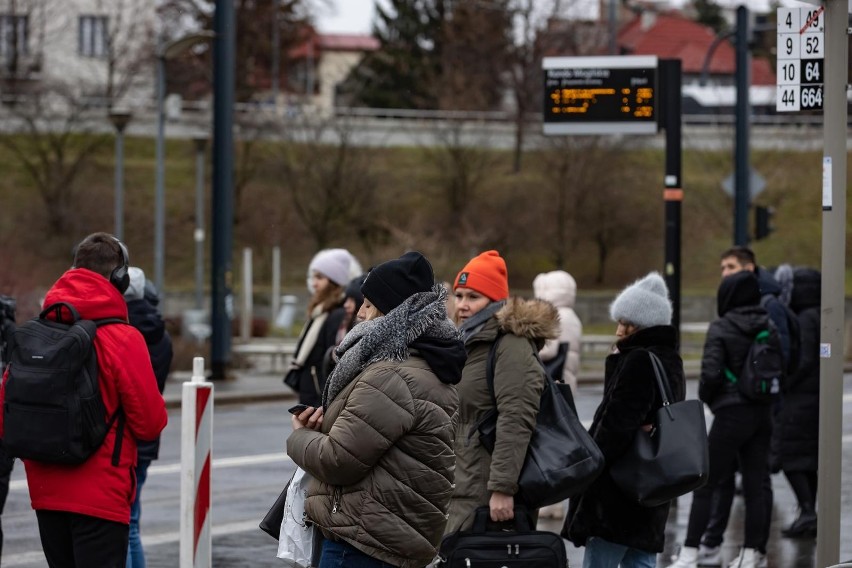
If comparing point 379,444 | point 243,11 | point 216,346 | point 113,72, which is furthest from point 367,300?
point 243,11

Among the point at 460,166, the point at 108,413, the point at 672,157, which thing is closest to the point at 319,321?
the point at 108,413

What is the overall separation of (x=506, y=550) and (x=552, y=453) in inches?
19.8

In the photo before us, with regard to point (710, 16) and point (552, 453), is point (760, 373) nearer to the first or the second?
point (552, 453)

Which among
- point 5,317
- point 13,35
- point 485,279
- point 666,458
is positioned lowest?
point 666,458

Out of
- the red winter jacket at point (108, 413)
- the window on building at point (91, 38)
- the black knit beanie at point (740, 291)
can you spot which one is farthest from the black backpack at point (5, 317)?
the window on building at point (91, 38)

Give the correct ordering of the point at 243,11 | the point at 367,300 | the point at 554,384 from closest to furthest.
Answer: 1. the point at 367,300
2. the point at 554,384
3. the point at 243,11

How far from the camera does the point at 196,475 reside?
6.68 m

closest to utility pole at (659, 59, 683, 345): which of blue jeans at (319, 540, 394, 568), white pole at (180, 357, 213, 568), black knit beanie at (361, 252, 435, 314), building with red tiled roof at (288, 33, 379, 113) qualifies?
white pole at (180, 357, 213, 568)

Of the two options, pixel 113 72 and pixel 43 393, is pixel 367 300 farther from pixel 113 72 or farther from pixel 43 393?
pixel 113 72

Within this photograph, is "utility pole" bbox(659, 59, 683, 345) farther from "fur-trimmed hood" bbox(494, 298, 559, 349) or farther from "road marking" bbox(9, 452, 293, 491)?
"fur-trimmed hood" bbox(494, 298, 559, 349)

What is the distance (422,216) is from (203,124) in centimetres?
950

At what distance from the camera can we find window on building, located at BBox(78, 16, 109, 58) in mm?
67625

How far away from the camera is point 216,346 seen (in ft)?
81.0

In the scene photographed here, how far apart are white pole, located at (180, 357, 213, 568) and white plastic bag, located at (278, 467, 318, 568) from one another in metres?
1.31
